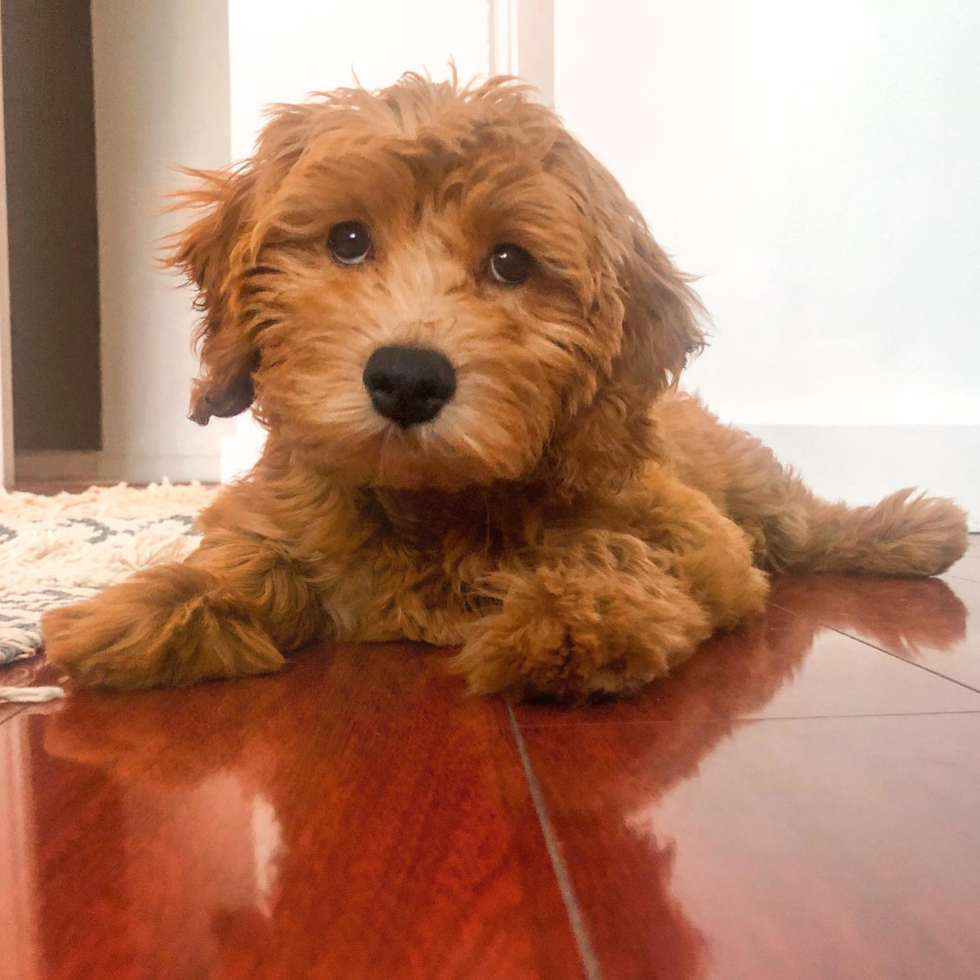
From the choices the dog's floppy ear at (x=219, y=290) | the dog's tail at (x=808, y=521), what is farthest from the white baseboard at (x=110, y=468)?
the dog's floppy ear at (x=219, y=290)

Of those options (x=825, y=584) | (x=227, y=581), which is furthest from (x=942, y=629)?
(x=227, y=581)

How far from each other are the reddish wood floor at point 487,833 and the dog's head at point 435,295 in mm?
322

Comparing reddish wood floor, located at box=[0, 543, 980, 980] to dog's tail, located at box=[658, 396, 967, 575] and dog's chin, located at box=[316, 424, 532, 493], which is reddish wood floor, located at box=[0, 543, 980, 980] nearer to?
dog's chin, located at box=[316, 424, 532, 493]

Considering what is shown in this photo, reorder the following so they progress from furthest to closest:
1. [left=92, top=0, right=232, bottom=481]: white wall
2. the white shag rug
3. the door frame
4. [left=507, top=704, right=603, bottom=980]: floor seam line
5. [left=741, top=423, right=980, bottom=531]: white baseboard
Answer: [left=92, top=0, right=232, bottom=481]: white wall, the door frame, [left=741, top=423, right=980, bottom=531]: white baseboard, the white shag rug, [left=507, top=704, right=603, bottom=980]: floor seam line

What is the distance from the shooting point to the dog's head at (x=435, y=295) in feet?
3.39

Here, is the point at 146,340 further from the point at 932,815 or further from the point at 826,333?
the point at 932,815

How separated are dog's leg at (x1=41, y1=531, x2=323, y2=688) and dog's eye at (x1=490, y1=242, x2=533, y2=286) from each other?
51cm

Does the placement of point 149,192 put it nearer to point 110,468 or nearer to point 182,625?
point 110,468

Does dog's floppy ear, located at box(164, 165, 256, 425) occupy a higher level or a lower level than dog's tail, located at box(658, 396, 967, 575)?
higher

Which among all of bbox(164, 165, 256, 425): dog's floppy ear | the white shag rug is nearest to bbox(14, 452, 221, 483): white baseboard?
the white shag rug

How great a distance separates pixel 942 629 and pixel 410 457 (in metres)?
0.97

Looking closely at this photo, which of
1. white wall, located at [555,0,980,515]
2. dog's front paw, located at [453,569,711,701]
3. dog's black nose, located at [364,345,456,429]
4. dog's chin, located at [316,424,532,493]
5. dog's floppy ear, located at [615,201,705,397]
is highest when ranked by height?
white wall, located at [555,0,980,515]

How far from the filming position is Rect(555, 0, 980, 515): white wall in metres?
2.50

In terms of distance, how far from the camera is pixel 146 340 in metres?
4.65
